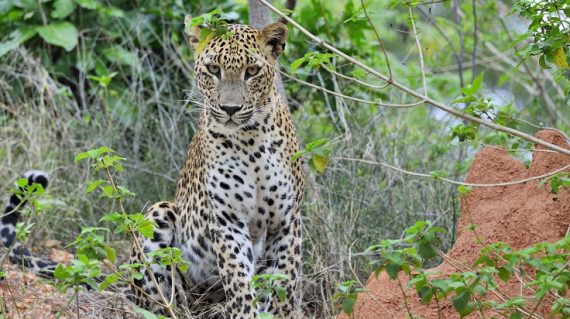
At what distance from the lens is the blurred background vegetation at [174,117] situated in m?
8.88

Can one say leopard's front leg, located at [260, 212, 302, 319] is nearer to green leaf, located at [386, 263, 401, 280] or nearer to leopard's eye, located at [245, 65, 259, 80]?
leopard's eye, located at [245, 65, 259, 80]

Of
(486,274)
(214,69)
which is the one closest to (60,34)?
(214,69)

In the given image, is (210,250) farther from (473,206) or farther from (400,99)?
(400,99)

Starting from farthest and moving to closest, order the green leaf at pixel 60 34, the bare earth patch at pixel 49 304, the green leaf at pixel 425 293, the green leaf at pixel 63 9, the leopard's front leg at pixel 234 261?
the green leaf at pixel 63 9, the green leaf at pixel 60 34, the leopard's front leg at pixel 234 261, the bare earth patch at pixel 49 304, the green leaf at pixel 425 293

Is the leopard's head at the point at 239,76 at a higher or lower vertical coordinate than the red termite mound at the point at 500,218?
higher

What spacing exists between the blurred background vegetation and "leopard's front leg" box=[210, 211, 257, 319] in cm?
56

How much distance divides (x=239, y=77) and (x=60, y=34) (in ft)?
14.0

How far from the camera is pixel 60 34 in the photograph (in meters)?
11.3

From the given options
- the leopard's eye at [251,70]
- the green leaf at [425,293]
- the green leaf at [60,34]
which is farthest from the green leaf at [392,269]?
the green leaf at [60,34]

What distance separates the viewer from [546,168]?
6.64m

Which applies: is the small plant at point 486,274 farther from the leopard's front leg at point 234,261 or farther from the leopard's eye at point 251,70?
the leopard's eye at point 251,70

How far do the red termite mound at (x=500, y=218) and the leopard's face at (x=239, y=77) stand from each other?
1.49m

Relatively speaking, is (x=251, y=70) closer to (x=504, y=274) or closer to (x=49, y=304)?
(x=49, y=304)

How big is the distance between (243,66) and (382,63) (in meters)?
3.74
